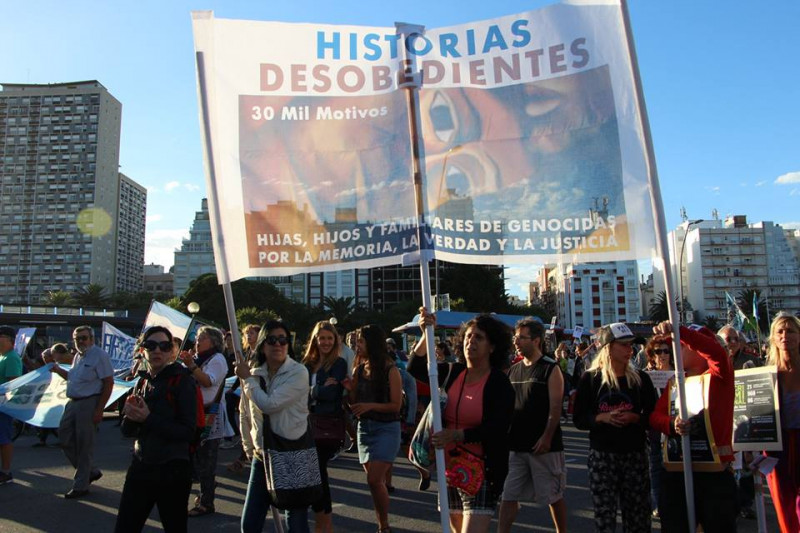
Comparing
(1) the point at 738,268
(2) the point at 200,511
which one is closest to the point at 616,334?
(2) the point at 200,511

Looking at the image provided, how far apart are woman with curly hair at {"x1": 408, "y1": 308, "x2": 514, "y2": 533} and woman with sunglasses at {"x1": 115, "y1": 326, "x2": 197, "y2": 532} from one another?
1653 mm

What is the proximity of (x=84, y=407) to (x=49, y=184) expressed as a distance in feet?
519

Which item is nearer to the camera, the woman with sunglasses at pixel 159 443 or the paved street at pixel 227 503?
the woman with sunglasses at pixel 159 443

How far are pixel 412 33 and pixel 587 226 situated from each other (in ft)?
5.32

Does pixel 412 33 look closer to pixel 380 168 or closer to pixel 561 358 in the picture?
pixel 380 168

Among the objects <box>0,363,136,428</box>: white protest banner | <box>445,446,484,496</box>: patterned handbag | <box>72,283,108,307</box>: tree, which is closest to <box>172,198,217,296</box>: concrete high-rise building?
<box>72,283,108,307</box>: tree

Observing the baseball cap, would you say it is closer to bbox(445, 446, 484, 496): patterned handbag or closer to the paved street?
bbox(445, 446, 484, 496): patterned handbag

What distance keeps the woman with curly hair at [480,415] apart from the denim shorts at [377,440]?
1498 mm

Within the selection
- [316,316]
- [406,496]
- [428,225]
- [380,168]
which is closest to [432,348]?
[428,225]

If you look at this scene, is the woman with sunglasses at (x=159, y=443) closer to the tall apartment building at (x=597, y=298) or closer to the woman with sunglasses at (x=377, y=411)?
the woman with sunglasses at (x=377, y=411)

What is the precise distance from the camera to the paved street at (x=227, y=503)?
649 centimetres

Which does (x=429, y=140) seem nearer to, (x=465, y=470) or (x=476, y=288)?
(x=465, y=470)

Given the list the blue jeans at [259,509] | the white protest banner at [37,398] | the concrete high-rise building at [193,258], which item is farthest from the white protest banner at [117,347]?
the concrete high-rise building at [193,258]

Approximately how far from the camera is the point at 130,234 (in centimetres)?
17775
